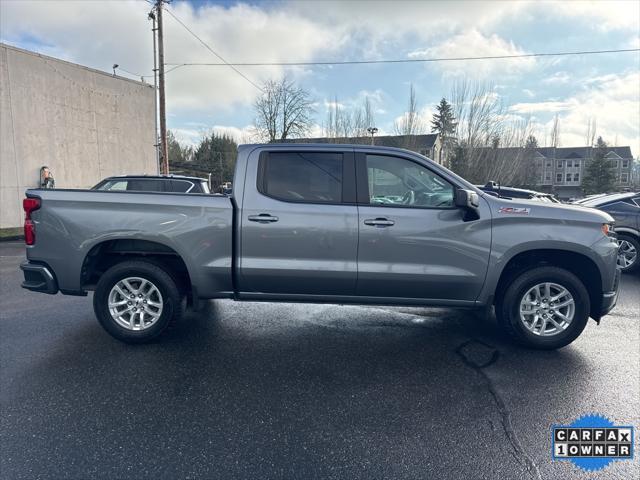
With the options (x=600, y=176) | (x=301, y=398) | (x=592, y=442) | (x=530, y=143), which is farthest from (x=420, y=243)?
(x=600, y=176)

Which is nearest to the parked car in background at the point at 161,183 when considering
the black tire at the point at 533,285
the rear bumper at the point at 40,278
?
the rear bumper at the point at 40,278

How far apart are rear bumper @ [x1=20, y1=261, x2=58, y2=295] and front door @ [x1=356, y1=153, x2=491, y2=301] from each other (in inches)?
124

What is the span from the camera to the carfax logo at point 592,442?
2.42 m

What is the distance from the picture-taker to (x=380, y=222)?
3.69 metres

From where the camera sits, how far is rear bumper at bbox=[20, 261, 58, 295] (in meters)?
3.84

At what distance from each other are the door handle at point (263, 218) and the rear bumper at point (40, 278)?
2.15m

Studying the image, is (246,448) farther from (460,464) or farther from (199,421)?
(460,464)

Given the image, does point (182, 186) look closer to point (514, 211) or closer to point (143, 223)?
point (143, 223)

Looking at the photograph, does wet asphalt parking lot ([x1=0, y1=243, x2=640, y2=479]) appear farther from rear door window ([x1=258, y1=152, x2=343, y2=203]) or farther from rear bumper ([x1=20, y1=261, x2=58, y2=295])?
rear door window ([x1=258, y1=152, x2=343, y2=203])

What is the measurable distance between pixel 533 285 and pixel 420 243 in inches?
49.9

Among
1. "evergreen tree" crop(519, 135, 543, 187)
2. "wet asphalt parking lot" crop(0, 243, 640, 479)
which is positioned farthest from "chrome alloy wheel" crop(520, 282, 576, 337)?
"evergreen tree" crop(519, 135, 543, 187)

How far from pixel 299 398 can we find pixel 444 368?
4.72 ft

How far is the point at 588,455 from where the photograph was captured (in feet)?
8.08

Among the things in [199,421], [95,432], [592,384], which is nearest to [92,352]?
[95,432]
